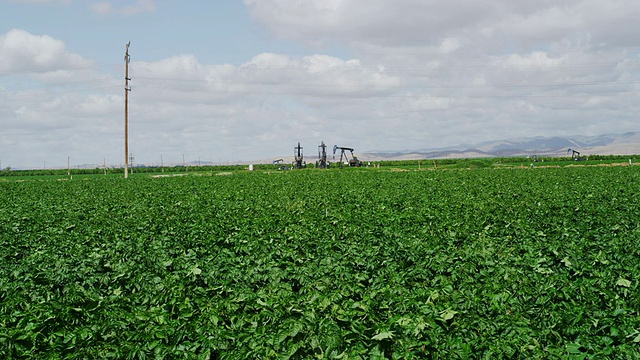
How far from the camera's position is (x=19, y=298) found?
7395 mm

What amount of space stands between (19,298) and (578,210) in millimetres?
15926

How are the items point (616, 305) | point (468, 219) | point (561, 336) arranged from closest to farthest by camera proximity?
point (561, 336) < point (616, 305) < point (468, 219)

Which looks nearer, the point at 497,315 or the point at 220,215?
the point at 497,315

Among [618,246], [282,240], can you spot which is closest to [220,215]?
[282,240]

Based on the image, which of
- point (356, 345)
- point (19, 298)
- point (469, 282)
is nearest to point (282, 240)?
point (469, 282)

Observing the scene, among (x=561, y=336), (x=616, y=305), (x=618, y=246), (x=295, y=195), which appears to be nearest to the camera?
(x=561, y=336)

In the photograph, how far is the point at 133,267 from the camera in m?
9.54

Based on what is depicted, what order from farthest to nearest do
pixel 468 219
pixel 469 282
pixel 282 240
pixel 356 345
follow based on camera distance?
pixel 468 219 → pixel 282 240 → pixel 469 282 → pixel 356 345

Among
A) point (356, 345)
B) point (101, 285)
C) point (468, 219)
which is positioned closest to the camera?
point (356, 345)

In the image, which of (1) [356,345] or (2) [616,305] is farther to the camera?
(2) [616,305]

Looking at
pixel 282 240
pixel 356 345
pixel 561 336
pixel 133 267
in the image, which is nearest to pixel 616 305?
pixel 561 336

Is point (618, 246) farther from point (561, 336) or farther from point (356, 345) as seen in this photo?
point (356, 345)

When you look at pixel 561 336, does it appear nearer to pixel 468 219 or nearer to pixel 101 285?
pixel 101 285

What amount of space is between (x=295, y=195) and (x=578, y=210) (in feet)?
44.1
